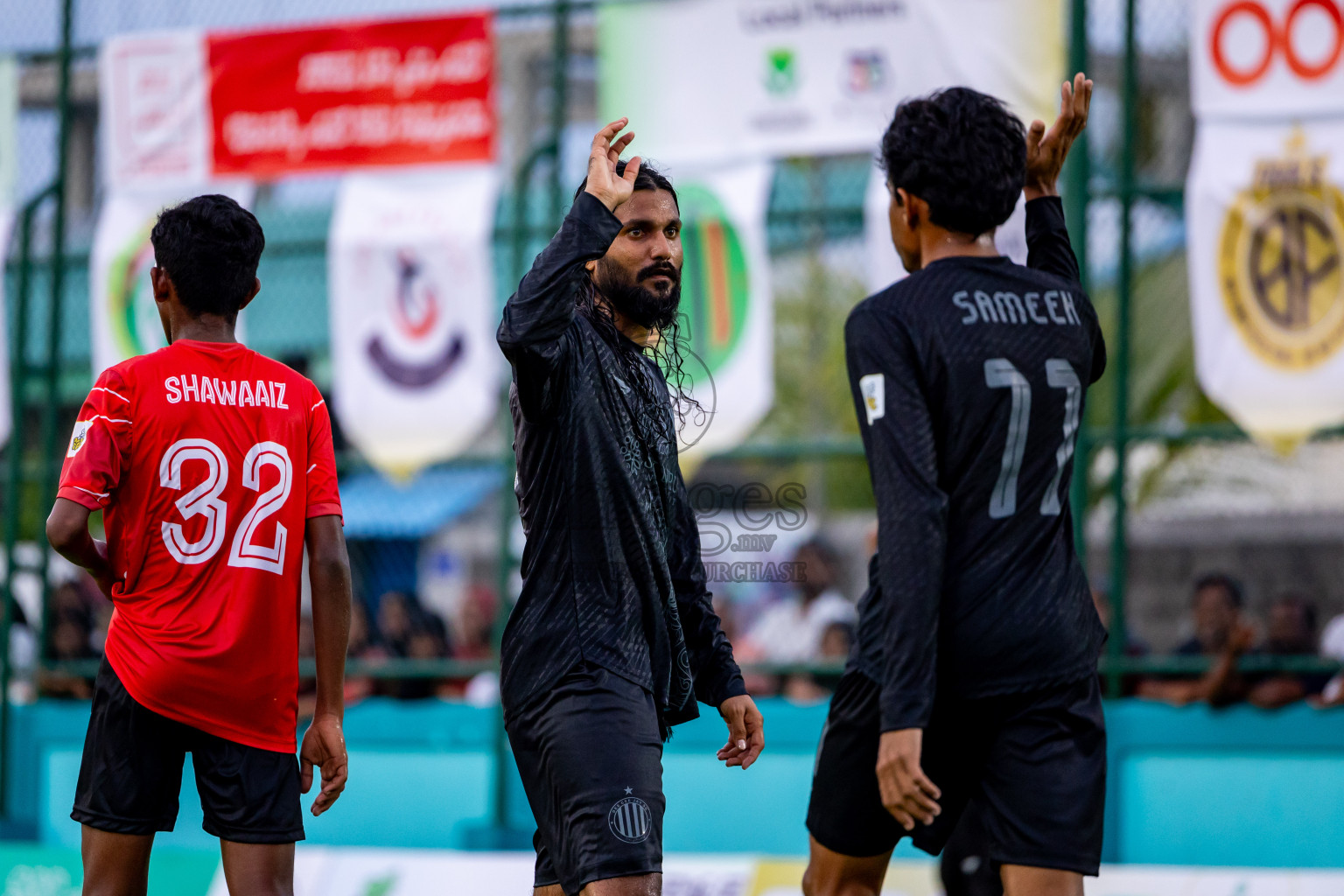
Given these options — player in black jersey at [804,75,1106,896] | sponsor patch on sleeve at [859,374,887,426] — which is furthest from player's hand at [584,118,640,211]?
sponsor patch on sleeve at [859,374,887,426]

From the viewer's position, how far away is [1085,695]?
313cm

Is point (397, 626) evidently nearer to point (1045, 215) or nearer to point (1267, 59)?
point (1267, 59)

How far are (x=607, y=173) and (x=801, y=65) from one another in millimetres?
4025

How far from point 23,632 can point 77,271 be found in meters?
2.00

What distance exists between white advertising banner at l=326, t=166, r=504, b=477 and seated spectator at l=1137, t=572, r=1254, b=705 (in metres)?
3.42

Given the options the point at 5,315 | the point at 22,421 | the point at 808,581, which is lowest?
the point at 808,581

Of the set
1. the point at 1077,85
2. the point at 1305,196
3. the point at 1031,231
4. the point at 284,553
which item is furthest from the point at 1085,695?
the point at 1305,196

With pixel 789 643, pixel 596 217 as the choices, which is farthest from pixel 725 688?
pixel 789 643

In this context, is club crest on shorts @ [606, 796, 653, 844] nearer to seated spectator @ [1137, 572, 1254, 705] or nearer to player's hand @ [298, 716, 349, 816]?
player's hand @ [298, 716, 349, 816]

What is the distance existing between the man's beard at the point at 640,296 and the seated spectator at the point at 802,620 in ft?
12.8

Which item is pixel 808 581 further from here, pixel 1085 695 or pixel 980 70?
pixel 1085 695

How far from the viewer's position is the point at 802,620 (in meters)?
7.65

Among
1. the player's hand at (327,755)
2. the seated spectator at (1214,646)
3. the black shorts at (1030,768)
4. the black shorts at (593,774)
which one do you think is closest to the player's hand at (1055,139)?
the black shorts at (1030,768)

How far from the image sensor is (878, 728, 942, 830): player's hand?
2.91m
